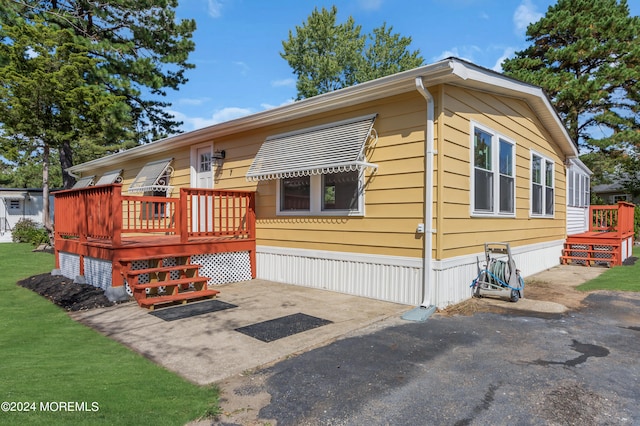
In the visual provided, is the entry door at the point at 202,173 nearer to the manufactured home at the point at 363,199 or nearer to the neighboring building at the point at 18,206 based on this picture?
the manufactured home at the point at 363,199

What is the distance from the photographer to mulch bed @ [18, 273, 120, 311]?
5.49m

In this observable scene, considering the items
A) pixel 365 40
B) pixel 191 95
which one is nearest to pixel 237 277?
pixel 191 95

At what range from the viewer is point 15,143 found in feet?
48.8

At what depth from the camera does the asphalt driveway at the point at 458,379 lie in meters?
2.40

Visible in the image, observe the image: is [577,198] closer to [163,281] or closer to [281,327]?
[281,327]

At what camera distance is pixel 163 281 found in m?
5.84

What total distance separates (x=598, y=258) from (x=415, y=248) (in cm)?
767

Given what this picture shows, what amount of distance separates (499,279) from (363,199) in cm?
236

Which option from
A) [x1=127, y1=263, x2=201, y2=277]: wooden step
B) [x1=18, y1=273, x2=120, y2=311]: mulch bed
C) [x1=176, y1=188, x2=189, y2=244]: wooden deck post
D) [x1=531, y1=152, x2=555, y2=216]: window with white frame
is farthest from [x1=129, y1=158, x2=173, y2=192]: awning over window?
[x1=531, y1=152, x2=555, y2=216]: window with white frame

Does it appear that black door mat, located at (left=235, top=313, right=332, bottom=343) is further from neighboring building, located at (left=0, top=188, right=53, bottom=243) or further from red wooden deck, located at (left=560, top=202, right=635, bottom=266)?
neighboring building, located at (left=0, top=188, right=53, bottom=243)

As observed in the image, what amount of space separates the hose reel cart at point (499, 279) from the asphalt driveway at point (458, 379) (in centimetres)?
119

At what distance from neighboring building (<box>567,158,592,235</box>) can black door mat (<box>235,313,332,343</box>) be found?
9654 millimetres

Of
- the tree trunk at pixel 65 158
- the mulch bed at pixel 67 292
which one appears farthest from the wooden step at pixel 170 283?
the tree trunk at pixel 65 158

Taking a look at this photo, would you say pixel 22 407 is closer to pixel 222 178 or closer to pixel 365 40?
pixel 222 178
